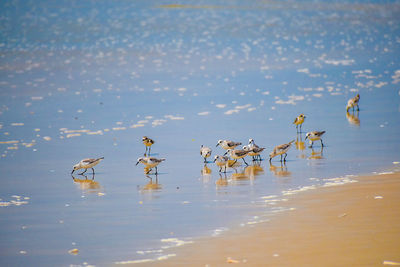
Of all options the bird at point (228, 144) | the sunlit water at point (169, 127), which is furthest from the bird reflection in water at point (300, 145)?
the bird at point (228, 144)

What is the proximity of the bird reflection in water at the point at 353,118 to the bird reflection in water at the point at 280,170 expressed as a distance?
4846mm

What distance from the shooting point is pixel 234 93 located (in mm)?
24938

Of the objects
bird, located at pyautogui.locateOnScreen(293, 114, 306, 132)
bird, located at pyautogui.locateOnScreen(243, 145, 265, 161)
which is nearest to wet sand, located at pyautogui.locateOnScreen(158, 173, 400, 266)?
bird, located at pyautogui.locateOnScreen(243, 145, 265, 161)

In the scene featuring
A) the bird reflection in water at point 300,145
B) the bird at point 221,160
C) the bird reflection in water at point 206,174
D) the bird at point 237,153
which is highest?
the bird reflection in water at point 300,145

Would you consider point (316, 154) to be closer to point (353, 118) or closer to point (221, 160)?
point (221, 160)

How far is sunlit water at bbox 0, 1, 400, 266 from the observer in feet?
35.3

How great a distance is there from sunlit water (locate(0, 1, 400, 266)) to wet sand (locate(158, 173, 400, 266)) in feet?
1.45

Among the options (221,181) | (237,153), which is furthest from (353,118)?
(221,181)

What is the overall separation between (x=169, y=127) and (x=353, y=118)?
505 cm

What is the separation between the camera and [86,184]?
13648 millimetres

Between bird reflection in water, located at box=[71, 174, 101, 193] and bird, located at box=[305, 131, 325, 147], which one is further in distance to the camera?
bird, located at box=[305, 131, 325, 147]

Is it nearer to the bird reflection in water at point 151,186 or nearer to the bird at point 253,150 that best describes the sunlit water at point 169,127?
the bird reflection in water at point 151,186

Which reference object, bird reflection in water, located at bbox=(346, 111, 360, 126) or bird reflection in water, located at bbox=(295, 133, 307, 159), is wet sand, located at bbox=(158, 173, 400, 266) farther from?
bird reflection in water, located at bbox=(346, 111, 360, 126)

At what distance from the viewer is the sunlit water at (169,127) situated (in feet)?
35.3
